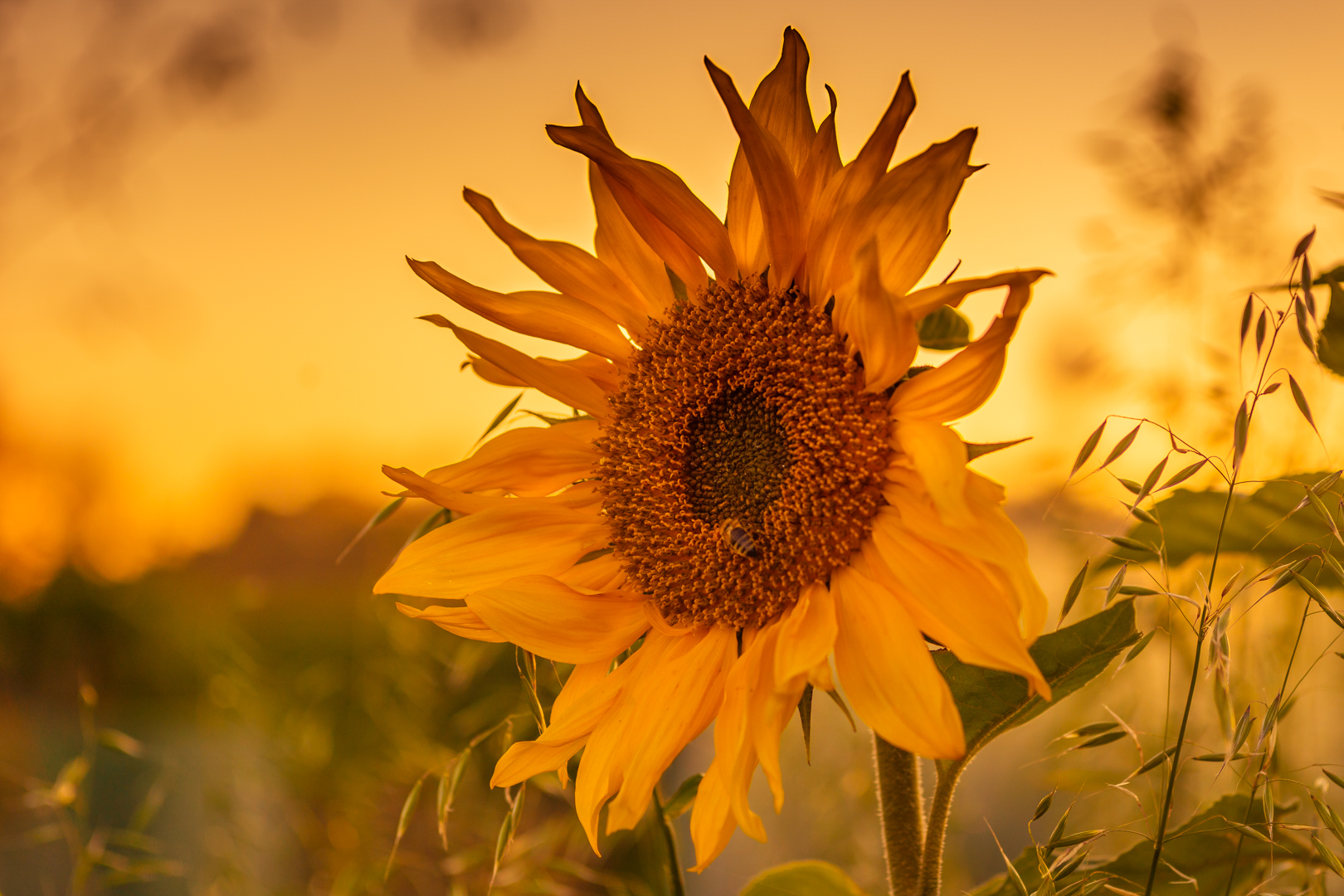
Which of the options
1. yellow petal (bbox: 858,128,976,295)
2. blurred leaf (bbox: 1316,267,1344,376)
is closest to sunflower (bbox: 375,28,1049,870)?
yellow petal (bbox: 858,128,976,295)

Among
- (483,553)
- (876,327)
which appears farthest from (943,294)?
(483,553)

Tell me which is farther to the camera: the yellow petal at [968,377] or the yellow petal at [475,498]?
the yellow petal at [475,498]

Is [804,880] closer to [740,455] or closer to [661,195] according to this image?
[740,455]

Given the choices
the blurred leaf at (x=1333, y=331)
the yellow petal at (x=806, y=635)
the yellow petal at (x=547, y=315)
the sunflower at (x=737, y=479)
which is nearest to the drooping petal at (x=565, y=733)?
the sunflower at (x=737, y=479)

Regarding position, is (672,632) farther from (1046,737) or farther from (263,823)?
Answer: (263,823)

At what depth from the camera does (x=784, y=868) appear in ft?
1.96

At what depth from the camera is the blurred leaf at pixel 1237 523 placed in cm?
55

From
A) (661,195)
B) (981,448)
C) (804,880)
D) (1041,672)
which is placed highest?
(661,195)

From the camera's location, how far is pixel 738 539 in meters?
0.59

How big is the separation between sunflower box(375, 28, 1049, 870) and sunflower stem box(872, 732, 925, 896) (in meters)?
0.11

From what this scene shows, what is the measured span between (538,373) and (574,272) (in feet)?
0.26

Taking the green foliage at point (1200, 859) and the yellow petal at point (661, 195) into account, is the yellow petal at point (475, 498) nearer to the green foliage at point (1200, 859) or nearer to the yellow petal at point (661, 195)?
the yellow petal at point (661, 195)

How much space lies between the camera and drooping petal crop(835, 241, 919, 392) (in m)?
0.43

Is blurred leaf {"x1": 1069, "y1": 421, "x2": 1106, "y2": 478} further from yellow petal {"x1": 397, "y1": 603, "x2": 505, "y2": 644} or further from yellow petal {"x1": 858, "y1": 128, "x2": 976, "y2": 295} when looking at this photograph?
yellow petal {"x1": 397, "y1": 603, "x2": 505, "y2": 644}
